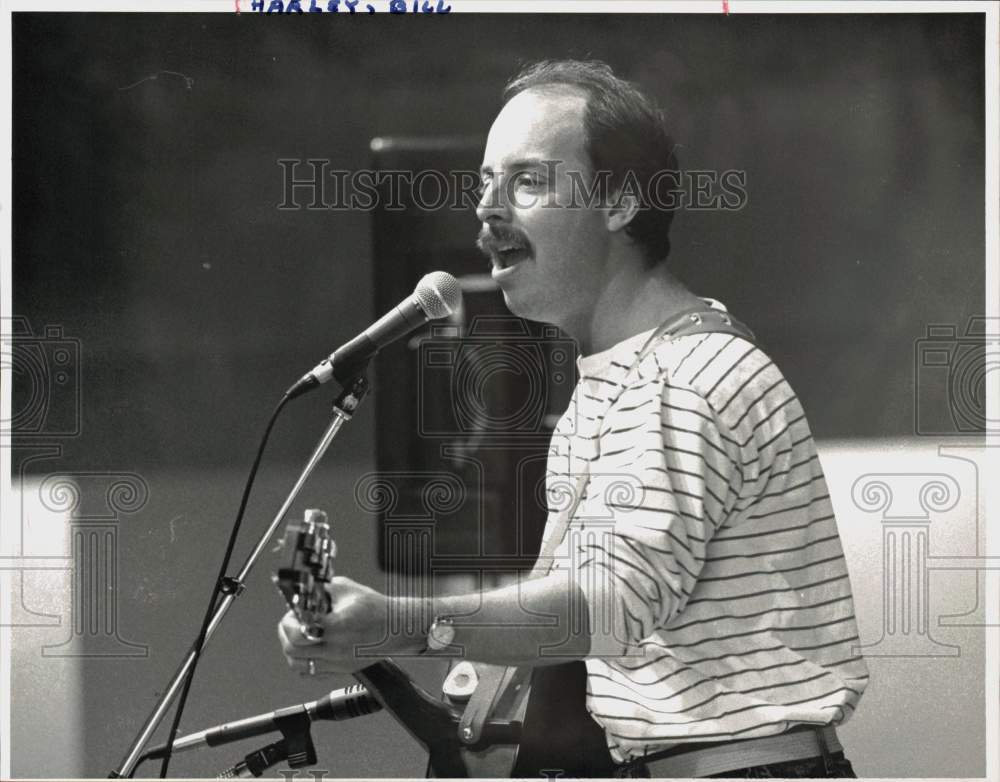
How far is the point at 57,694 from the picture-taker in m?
2.59

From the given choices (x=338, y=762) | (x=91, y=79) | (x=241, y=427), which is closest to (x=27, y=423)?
(x=241, y=427)

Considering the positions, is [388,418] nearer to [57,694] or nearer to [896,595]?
[57,694]

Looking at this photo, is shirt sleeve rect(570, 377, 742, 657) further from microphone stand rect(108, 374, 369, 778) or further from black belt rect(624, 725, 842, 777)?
microphone stand rect(108, 374, 369, 778)

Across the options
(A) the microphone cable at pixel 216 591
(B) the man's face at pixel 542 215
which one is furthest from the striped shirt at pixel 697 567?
(A) the microphone cable at pixel 216 591

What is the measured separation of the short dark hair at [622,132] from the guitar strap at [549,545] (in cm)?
15

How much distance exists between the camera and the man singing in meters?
2.40

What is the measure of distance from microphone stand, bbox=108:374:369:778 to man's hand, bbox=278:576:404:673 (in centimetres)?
14

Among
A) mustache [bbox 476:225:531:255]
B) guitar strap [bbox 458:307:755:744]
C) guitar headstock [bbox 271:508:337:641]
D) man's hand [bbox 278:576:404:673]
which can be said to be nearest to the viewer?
guitar headstock [bbox 271:508:337:641]

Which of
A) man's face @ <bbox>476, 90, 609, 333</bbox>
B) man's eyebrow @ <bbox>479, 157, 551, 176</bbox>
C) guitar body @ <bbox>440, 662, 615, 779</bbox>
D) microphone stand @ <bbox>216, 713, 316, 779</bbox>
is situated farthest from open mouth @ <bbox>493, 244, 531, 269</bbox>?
microphone stand @ <bbox>216, 713, 316, 779</bbox>

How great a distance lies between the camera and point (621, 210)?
100 inches

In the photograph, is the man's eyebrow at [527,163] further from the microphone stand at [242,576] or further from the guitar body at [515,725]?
the guitar body at [515,725]

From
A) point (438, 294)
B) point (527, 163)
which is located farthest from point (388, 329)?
point (527, 163)

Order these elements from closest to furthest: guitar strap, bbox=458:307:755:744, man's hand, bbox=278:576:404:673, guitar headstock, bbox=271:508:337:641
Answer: guitar headstock, bbox=271:508:337:641
man's hand, bbox=278:576:404:673
guitar strap, bbox=458:307:755:744

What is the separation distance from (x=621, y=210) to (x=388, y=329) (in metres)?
0.51
